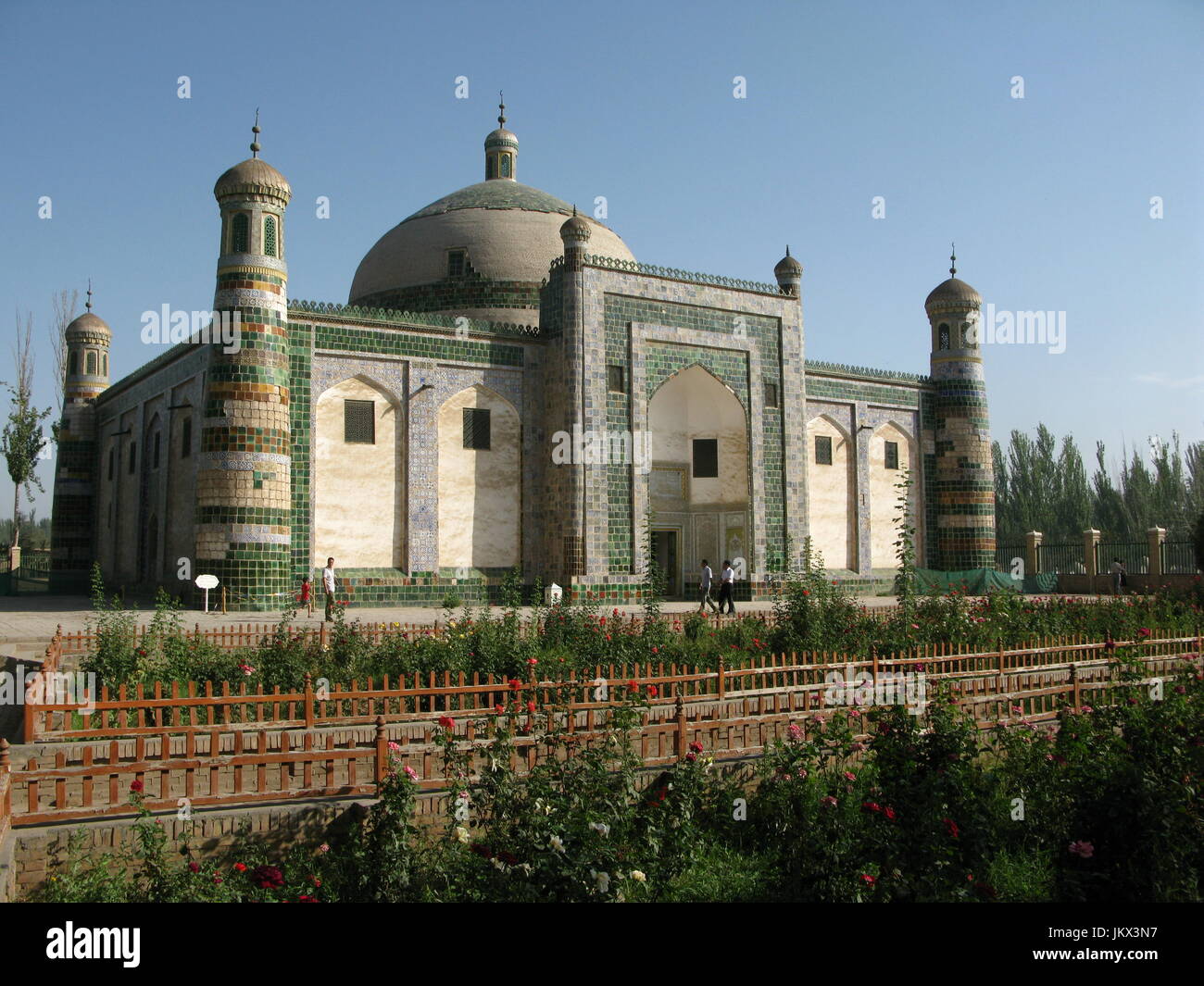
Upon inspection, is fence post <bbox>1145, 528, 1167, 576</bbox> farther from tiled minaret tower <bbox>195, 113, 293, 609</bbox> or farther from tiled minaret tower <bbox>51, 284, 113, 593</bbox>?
tiled minaret tower <bbox>51, 284, 113, 593</bbox>

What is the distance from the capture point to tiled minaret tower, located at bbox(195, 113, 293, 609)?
18.5 m

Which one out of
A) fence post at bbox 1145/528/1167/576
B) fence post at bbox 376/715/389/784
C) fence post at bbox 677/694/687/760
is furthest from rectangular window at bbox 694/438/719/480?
fence post at bbox 376/715/389/784

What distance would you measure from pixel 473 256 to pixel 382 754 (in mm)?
21455

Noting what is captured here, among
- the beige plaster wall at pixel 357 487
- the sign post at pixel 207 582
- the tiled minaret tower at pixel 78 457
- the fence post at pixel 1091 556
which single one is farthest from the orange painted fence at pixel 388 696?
the tiled minaret tower at pixel 78 457

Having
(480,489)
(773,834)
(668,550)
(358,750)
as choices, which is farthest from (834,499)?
(358,750)

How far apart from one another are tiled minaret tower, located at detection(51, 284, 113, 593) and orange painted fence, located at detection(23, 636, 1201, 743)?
2160 centimetres

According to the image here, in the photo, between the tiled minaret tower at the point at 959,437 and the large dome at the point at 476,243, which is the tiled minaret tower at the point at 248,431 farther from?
the tiled minaret tower at the point at 959,437

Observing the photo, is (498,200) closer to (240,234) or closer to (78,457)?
(240,234)

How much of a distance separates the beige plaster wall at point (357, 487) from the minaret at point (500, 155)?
12.5 m

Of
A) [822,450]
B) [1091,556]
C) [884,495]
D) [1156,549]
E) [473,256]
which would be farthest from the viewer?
[1091,556]

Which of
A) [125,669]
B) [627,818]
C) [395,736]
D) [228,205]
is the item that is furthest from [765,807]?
[228,205]

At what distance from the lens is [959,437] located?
97.0 ft

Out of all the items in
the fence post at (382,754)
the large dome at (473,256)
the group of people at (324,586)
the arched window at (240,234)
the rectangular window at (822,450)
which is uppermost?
the large dome at (473,256)

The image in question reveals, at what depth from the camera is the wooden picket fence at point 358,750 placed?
19.4ft
